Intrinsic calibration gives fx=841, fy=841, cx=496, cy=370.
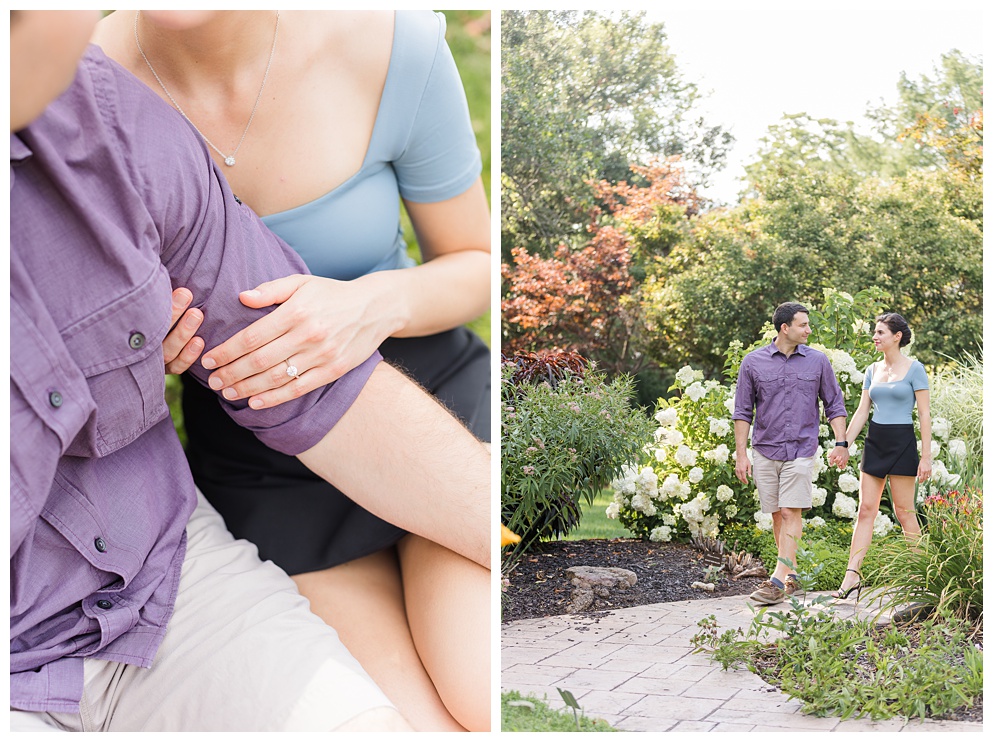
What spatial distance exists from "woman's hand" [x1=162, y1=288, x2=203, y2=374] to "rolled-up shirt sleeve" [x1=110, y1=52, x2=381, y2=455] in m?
0.02

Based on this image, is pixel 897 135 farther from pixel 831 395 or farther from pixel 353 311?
pixel 353 311

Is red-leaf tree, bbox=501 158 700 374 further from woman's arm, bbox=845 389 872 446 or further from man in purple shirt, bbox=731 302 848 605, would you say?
woman's arm, bbox=845 389 872 446

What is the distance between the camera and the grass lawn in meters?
2.12

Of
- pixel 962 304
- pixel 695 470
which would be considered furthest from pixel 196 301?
pixel 962 304

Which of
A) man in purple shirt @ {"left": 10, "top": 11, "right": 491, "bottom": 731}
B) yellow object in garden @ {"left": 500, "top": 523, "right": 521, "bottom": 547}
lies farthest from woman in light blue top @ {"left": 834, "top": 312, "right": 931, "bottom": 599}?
man in purple shirt @ {"left": 10, "top": 11, "right": 491, "bottom": 731}

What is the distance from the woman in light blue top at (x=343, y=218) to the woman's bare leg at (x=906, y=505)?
104 cm

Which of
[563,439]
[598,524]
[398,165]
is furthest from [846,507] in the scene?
[398,165]

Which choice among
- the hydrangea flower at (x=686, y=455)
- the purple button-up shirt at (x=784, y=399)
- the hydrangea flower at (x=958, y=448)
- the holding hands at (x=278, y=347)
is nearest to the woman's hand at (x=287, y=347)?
the holding hands at (x=278, y=347)

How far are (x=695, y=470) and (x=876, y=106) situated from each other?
1.01 m

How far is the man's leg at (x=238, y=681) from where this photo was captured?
1.60 m

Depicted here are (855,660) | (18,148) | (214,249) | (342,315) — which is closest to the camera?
(18,148)

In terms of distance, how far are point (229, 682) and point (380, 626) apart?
0.38 meters

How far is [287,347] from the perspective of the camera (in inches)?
65.4

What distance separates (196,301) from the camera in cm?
158
